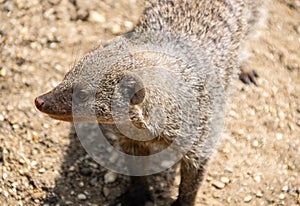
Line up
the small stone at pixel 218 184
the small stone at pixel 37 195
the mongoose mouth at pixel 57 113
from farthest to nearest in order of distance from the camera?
the small stone at pixel 218 184 → the small stone at pixel 37 195 → the mongoose mouth at pixel 57 113

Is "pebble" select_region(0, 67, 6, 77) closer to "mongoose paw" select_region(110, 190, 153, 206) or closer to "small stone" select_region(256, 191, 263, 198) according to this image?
"mongoose paw" select_region(110, 190, 153, 206)

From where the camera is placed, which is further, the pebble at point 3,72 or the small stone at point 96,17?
the small stone at point 96,17

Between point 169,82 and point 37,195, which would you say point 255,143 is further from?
point 37,195

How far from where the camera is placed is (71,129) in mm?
2910

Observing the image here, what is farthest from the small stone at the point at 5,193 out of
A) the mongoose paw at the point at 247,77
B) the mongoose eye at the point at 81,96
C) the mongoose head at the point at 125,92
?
the mongoose paw at the point at 247,77

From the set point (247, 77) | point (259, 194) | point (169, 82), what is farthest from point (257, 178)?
point (169, 82)

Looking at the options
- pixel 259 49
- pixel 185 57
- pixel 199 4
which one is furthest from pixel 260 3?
pixel 185 57

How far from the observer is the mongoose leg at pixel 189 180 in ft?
8.50

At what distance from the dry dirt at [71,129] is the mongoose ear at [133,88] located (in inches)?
29.6

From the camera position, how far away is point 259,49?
10.8 feet

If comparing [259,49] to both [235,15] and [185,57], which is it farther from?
[185,57]

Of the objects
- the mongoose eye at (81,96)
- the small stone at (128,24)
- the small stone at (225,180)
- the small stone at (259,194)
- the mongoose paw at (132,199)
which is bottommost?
the mongoose paw at (132,199)

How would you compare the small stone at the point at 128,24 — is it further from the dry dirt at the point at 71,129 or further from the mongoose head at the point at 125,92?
the mongoose head at the point at 125,92

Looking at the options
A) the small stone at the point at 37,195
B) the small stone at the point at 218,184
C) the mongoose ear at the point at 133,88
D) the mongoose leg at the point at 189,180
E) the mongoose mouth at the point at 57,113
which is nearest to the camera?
the mongoose ear at the point at 133,88
